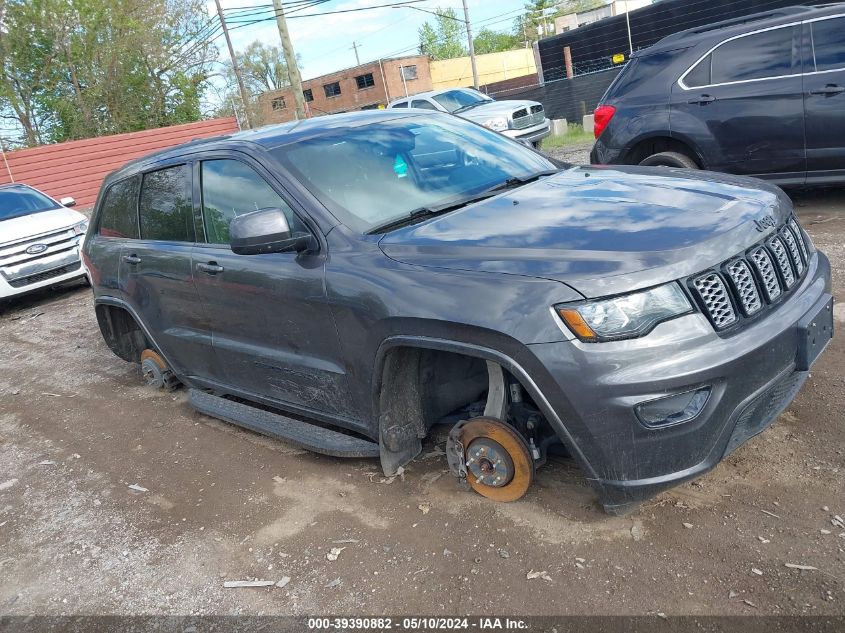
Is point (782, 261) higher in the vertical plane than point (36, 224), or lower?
lower

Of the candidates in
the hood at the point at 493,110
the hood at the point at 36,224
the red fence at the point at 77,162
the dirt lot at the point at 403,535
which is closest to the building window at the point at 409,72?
the red fence at the point at 77,162

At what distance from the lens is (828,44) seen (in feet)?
20.7

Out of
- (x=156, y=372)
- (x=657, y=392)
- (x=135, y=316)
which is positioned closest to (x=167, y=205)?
(x=135, y=316)

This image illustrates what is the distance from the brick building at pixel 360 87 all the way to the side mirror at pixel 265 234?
51.2 metres

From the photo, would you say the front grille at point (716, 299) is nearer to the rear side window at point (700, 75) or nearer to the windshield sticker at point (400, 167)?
the windshield sticker at point (400, 167)

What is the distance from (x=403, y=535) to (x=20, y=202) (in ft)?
32.3

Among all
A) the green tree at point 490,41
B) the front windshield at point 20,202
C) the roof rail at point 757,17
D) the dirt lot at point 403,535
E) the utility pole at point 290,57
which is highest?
the green tree at point 490,41

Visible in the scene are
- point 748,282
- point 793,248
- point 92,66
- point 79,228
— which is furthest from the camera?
point 92,66

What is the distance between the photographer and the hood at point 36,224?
9469mm

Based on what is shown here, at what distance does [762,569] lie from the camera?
2533 mm

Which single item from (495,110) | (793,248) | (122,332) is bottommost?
(122,332)

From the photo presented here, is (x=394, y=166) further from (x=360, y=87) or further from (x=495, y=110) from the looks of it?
(x=360, y=87)

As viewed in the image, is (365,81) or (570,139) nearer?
(570,139)

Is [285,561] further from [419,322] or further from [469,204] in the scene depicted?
[469,204]
